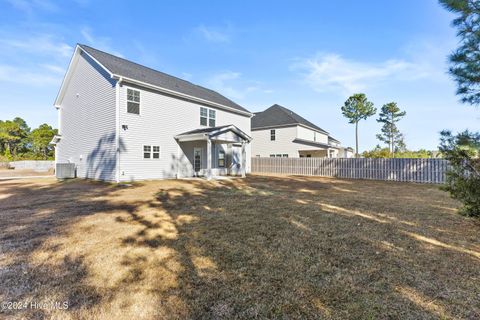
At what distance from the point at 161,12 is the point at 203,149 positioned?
8.83 meters

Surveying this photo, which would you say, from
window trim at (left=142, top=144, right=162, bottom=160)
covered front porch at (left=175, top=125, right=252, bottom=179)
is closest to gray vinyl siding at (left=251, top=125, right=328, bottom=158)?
covered front porch at (left=175, top=125, right=252, bottom=179)

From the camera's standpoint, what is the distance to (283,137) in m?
26.2

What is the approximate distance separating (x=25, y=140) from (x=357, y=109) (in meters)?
57.5

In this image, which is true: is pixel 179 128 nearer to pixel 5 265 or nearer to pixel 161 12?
pixel 161 12

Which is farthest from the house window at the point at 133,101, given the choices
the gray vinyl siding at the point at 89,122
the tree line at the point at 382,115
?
the tree line at the point at 382,115

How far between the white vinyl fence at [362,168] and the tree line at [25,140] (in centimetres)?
3547

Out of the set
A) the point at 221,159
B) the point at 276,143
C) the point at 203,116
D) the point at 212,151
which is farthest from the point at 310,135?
the point at 203,116

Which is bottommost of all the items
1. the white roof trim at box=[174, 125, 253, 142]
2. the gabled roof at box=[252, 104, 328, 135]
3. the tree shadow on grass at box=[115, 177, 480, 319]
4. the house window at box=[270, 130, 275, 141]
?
the tree shadow on grass at box=[115, 177, 480, 319]

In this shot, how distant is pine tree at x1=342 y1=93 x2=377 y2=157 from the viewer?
38188 mm

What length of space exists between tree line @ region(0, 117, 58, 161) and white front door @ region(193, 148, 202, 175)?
31.7 meters

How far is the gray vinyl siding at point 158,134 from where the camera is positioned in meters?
12.6

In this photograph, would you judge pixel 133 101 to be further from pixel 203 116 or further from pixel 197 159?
pixel 197 159

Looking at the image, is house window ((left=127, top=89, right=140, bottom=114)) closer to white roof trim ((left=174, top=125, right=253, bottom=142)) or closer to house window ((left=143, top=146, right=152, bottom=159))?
house window ((left=143, top=146, right=152, bottom=159))

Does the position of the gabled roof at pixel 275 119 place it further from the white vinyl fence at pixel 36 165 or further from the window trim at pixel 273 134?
the white vinyl fence at pixel 36 165
